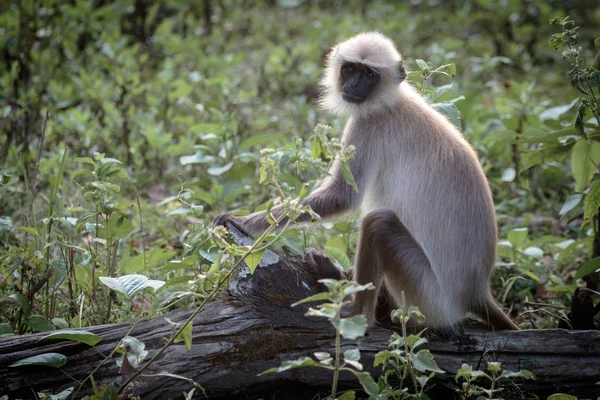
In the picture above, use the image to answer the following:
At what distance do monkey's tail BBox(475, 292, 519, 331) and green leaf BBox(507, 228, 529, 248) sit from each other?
46.4 inches

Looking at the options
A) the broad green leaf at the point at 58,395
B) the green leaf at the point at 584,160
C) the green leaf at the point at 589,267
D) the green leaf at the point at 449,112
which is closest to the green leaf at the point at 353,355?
the broad green leaf at the point at 58,395

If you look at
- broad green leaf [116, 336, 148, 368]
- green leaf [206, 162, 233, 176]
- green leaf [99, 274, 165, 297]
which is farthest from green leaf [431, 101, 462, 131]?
broad green leaf [116, 336, 148, 368]

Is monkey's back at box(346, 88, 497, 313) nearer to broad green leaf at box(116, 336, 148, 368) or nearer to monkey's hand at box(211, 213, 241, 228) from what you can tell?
monkey's hand at box(211, 213, 241, 228)

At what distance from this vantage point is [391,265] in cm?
390

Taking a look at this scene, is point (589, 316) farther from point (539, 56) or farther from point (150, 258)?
point (539, 56)

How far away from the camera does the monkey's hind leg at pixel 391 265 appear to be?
3.88 metres

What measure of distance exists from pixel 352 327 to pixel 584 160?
2752 mm

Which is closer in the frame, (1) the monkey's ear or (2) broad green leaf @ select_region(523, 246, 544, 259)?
(1) the monkey's ear

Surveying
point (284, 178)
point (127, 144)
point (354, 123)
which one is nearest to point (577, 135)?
point (354, 123)

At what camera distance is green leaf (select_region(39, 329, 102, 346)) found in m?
3.32

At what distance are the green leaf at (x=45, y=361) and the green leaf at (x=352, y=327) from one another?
4.70ft

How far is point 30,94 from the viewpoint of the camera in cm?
725

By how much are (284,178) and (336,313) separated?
2502mm

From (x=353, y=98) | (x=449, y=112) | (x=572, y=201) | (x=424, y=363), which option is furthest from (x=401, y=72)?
(x=424, y=363)
